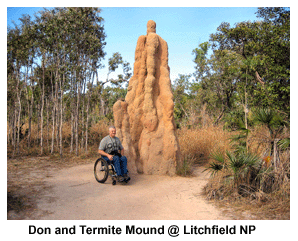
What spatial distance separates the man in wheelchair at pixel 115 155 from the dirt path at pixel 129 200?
11.2 inches

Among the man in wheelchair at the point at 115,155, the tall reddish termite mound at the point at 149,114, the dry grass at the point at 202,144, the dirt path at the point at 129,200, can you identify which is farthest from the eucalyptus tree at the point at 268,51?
the man in wheelchair at the point at 115,155

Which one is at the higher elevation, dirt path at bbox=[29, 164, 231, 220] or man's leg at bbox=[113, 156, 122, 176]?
man's leg at bbox=[113, 156, 122, 176]

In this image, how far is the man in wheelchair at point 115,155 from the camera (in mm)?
6164

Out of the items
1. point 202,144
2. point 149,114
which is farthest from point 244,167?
point 202,144

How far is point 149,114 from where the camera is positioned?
7.78m

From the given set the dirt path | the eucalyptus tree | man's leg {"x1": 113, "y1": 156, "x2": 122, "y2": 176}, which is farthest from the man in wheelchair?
the eucalyptus tree

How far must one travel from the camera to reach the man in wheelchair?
20.2ft

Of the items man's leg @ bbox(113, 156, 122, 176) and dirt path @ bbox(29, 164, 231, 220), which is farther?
man's leg @ bbox(113, 156, 122, 176)

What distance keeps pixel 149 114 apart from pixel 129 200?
10.2 feet

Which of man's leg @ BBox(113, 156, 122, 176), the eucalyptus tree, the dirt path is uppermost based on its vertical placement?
the eucalyptus tree

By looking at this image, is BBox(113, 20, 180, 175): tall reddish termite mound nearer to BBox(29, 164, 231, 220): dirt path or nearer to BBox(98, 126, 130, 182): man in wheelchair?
BBox(29, 164, 231, 220): dirt path

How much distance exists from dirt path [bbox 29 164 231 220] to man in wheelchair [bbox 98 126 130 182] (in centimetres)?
28

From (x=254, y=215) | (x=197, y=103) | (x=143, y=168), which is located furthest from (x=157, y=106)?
(x=197, y=103)

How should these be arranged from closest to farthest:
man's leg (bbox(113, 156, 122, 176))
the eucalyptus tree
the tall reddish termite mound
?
man's leg (bbox(113, 156, 122, 176)) < the tall reddish termite mound < the eucalyptus tree
